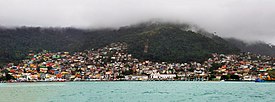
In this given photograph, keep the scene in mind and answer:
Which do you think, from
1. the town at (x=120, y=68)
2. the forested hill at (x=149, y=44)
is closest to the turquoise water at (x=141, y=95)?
the town at (x=120, y=68)

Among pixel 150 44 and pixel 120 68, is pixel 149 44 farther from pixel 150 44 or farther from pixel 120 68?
pixel 120 68

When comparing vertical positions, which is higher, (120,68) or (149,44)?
(149,44)

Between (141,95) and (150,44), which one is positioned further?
(150,44)

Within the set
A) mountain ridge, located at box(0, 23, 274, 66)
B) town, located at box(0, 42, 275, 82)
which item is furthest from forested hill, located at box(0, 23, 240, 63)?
town, located at box(0, 42, 275, 82)

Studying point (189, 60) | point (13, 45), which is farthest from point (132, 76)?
point (13, 45)

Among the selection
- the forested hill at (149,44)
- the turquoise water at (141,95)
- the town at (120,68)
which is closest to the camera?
the turquoise water at (141,95)

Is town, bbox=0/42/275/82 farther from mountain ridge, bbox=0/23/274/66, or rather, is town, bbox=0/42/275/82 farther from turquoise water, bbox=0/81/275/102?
turquoise water, bbox=0/81/275/102

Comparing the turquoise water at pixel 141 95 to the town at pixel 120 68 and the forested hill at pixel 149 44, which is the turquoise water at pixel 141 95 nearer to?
the town at pixel 120 68

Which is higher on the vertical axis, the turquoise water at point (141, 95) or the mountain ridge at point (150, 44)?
the mountain ridge at point (150, 44)

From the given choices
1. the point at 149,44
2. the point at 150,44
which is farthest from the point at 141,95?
the point at 149,44

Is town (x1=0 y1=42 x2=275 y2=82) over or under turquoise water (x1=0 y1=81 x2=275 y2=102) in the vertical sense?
over
